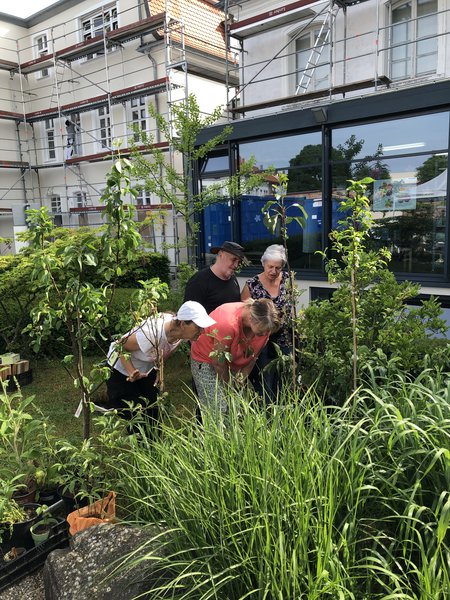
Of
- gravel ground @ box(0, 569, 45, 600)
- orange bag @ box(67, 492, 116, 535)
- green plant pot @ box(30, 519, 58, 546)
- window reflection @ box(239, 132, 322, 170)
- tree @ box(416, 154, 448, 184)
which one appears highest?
window reflection @ box(239, 132, 322, 170)

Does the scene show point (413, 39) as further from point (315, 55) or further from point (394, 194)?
point (394, 194)

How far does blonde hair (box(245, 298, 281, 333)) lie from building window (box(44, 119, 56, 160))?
2157 centimetres

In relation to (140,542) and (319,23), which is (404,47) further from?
(140,542)

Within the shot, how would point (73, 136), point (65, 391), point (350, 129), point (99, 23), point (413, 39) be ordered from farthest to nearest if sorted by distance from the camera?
point (73, 136) < point (99, 23) < point (413, 39) < point (350, 129) < point (65, 391)

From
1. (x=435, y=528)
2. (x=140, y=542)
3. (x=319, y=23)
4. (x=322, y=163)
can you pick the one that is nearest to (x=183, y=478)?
(x=140, y=542)

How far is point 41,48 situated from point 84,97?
4.43 m

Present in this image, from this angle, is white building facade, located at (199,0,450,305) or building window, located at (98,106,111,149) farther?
building window, located at (98,106,111,149)

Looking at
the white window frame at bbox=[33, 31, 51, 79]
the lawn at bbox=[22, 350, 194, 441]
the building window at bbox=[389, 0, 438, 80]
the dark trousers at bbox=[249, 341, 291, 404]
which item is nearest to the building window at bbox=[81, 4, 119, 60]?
the white window frame at bbox=[33, 31, 51, 79]

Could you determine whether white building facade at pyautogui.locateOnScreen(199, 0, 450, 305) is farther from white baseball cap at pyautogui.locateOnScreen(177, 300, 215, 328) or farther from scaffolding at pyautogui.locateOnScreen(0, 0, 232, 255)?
white baseball cap at pyautogui.locateOnScreen(177, 300, 215, 328)

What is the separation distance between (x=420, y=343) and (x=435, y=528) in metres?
1.99

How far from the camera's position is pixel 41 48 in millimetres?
22203

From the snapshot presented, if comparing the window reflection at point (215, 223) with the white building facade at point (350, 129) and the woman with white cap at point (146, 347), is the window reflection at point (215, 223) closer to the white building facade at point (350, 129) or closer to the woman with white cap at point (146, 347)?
the white building facade at point (350, 129)

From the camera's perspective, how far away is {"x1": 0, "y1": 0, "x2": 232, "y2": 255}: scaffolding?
55.2ft

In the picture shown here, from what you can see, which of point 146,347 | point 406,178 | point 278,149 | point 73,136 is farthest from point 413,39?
point 73,136
